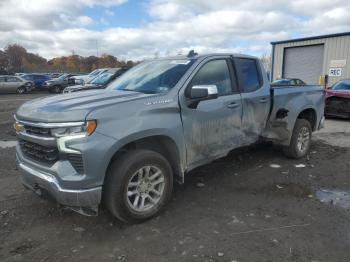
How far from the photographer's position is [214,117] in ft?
15.7

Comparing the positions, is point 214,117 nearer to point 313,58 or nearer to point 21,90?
point 313,58

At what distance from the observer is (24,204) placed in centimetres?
476

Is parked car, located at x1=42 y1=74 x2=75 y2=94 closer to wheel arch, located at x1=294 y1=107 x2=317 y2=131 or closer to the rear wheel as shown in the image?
the rear wheel

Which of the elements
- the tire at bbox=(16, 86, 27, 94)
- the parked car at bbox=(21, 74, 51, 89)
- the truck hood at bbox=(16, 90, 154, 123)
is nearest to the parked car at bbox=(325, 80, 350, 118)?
the truck hood at bbox=(16, 90, 154, 123)

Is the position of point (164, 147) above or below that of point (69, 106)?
below

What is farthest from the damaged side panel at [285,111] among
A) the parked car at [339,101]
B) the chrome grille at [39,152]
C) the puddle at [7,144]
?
the parked car at [339,101]

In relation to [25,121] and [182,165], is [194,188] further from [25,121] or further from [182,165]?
[25,121]

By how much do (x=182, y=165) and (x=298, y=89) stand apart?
130 inches

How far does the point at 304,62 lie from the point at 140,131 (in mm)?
24031

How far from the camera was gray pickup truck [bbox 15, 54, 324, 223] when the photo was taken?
3590mm

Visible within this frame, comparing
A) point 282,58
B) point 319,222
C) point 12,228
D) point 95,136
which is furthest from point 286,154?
point 282,58

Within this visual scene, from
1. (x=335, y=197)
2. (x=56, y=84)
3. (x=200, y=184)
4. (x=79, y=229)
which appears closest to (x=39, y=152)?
(x=79, y=229)

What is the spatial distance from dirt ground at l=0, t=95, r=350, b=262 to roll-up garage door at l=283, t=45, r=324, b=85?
20.5 meters

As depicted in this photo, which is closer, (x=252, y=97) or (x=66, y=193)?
(x=66, y=193)
